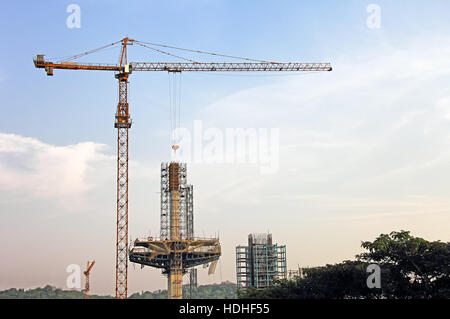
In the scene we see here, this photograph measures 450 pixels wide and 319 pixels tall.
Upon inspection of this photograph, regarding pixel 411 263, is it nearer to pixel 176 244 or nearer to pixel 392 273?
pixel 392 273

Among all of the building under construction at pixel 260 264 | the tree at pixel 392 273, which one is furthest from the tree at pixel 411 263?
the building under construction at pixel 260 264

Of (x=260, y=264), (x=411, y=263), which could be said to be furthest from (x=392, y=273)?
(x=260, y=264)

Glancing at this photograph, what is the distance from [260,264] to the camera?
155125mm

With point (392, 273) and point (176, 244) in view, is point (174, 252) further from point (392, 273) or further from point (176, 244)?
point (392, 273)

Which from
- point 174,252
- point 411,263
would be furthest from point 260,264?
point 411,263

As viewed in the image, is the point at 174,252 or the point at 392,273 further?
the point at 174,252

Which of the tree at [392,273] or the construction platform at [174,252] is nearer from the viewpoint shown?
the tree at [392,273]

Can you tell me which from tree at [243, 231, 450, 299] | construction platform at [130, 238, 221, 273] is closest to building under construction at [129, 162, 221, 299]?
construction platform at [130, 238, 221, 273]

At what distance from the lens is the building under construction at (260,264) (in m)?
154

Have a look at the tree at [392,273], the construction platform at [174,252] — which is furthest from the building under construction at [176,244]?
the tree at [392,273]

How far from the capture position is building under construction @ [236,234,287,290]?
505 ft

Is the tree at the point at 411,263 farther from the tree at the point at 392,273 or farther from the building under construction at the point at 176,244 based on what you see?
the building under construction at the point at 176,244
